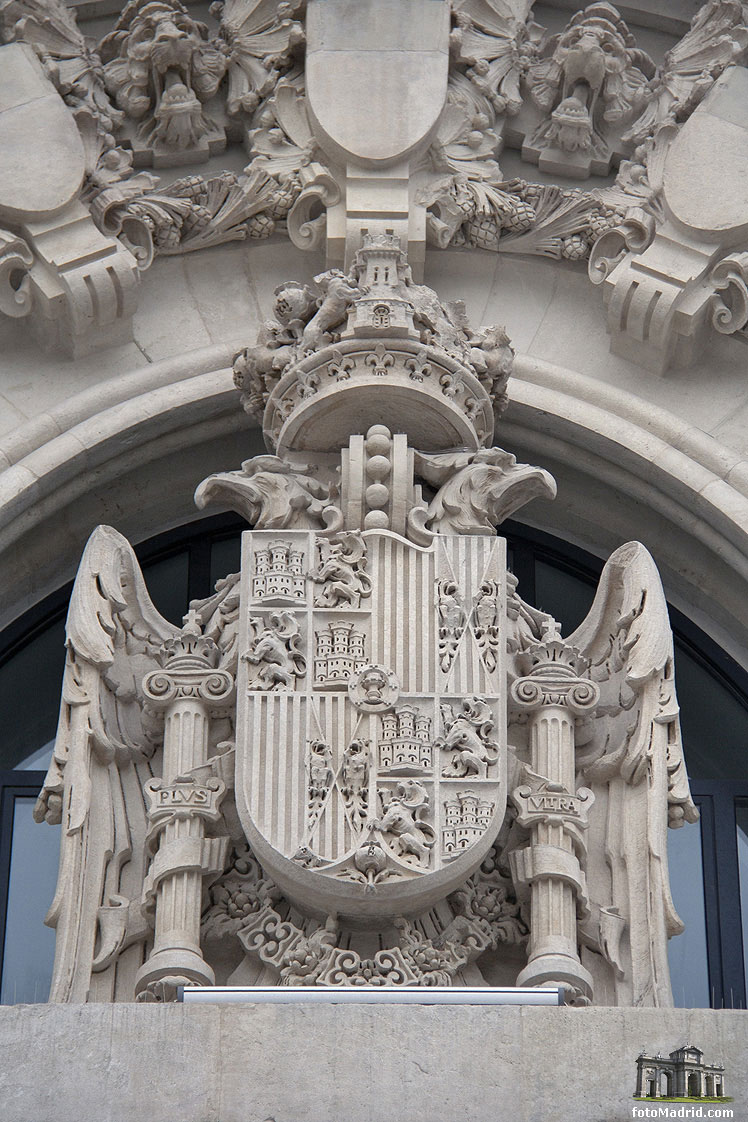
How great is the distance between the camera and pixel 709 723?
33.8ft

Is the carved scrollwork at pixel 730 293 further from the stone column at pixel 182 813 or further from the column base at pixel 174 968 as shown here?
the column base at pixel 174 968

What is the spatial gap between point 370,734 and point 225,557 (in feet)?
7.69

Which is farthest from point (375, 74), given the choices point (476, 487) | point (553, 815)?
point (553, 815)

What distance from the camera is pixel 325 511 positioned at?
9273mm

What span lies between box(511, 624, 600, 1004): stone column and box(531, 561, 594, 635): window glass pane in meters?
1.36

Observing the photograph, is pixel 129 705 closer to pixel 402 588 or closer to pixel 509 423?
pixel 402 588

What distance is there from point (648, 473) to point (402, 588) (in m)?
1.80

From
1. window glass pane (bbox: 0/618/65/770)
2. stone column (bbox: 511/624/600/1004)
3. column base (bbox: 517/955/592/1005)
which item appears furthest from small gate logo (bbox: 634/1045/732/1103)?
window glass pane (bbox: 0/618/65/770)

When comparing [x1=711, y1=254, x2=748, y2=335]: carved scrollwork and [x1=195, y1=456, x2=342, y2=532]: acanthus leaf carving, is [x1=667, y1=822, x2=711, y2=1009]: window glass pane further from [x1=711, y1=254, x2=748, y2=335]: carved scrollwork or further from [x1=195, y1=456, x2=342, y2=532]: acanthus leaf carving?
[x1=711, y1=254, x2=748, y2=335]: carved scrollwork

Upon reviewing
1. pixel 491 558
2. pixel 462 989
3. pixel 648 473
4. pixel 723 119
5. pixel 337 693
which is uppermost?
pixel 723 119

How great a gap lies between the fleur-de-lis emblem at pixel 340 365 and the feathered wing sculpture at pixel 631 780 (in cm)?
129

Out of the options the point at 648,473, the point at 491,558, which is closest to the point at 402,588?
the point at 491,558
